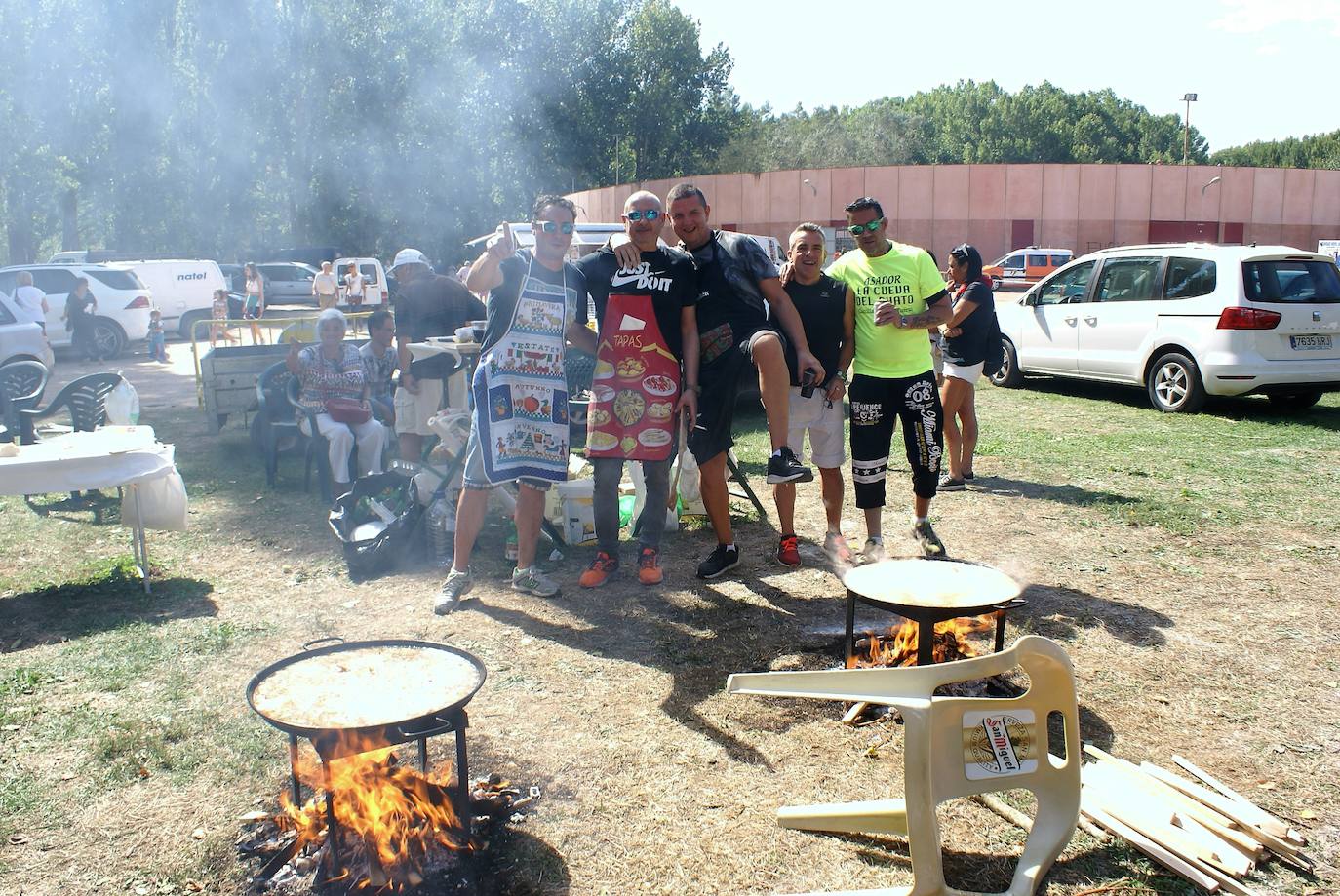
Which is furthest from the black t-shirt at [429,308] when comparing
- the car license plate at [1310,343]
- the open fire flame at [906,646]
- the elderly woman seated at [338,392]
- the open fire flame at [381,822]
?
the car license plate at [1310,343]

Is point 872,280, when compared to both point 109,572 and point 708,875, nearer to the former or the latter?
point 708,875

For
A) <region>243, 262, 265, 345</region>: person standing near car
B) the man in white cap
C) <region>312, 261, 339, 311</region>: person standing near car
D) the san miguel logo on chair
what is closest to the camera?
the san miguel logo on chair

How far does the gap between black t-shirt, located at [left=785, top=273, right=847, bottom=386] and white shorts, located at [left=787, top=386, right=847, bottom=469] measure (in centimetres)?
16

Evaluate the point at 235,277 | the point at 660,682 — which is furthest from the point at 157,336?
the point at 660,682

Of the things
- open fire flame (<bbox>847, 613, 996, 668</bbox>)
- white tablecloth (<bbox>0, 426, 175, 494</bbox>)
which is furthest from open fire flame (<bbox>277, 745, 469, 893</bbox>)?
white tablecloth (<bbox>0, 426, 175, 494</bbox>)

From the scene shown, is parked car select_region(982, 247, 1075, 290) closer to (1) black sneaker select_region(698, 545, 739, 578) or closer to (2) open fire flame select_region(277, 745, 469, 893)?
(1) black sneaker select_region(698, 545, 739, 578)

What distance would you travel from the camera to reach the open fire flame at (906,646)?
3.72 m

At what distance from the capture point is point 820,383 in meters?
4.95

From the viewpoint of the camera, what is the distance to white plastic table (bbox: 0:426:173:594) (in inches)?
179

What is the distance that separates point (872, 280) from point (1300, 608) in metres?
2.49

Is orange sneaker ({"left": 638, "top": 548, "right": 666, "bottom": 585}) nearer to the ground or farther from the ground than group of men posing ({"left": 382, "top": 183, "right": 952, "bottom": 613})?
nearer to the ground

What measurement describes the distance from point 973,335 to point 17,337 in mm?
11120

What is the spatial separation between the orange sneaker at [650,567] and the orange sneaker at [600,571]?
141mm

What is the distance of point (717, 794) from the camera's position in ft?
10.0
